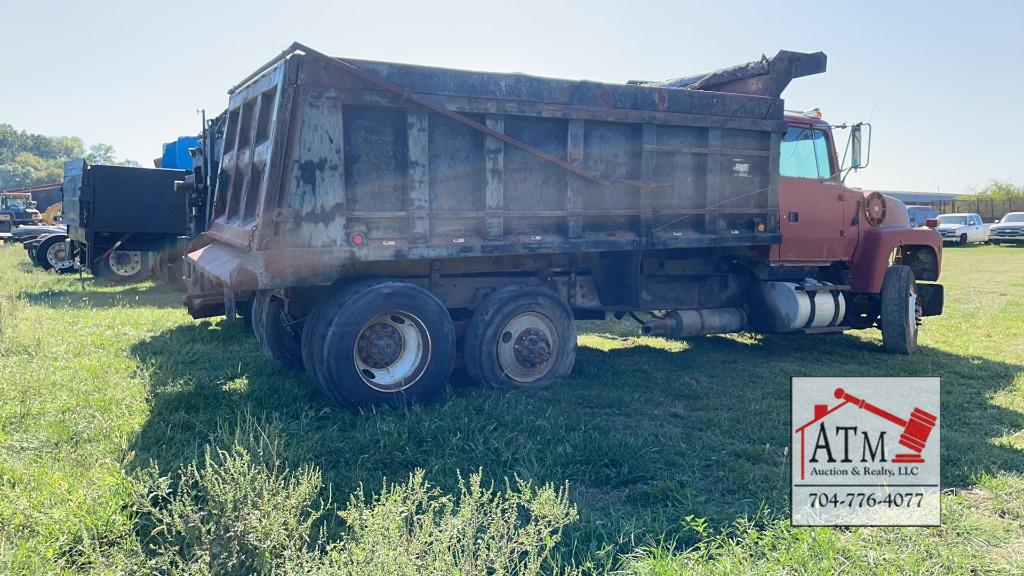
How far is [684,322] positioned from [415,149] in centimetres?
382

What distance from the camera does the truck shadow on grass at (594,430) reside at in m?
4.10

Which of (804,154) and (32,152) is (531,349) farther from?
(32,152)

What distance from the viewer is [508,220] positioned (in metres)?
6.14

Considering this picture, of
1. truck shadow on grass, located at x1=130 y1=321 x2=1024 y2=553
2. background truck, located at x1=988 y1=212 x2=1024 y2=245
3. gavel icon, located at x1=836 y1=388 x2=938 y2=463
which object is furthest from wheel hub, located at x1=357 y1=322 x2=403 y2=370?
background truck, located at x1=988 y1=212 x2=1024 y2=245

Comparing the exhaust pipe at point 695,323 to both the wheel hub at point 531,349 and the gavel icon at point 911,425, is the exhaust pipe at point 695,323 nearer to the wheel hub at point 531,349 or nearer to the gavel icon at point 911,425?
the wheel hub at point 531,349

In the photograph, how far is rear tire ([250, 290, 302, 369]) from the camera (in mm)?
6305

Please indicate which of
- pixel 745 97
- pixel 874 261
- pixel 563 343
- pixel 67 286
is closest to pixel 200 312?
pixel 563 343

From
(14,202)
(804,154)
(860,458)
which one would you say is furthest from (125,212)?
(14,202)

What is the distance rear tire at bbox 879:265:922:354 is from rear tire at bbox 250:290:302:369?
678cm

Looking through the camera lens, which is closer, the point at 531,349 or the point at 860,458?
the point at 860,458

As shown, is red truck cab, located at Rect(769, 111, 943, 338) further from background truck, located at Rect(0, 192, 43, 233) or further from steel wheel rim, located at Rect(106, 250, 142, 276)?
background truck, located at Rect(0, 192, 43, 233)

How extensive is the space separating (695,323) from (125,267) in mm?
12696

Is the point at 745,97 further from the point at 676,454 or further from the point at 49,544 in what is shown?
the point at 49,544

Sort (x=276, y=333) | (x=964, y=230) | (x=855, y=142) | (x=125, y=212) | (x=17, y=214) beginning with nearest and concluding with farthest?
(x=276, y=333) → (x=855, y=142) → (x=125, y=212) → (x=964, y=230) → (x=17, y=214)
